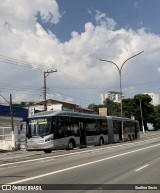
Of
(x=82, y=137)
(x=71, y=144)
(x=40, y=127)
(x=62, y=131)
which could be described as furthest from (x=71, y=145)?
(x=40, y=127)

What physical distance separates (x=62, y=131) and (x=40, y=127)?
5.86 ft

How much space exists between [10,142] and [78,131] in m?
18.1

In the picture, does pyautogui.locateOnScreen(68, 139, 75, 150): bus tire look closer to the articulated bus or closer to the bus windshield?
the articulated bus

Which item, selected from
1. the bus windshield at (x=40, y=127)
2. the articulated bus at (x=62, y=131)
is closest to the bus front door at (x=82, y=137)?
the articulated bus at (x=62, y=131)

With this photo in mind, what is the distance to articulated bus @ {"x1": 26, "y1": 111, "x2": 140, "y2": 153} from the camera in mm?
33781

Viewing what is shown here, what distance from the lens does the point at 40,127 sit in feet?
113

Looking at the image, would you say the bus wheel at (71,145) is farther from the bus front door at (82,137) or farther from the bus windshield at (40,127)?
the bus windshield at (40,127)

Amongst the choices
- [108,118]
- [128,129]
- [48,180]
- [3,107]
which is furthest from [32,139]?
[3,107]

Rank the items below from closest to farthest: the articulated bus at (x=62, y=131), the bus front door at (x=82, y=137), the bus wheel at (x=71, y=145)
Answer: the articulated bus at (x=62, y=131), the bus wheel at (x=71, y=145), the bus front door at (x=82, y=137)

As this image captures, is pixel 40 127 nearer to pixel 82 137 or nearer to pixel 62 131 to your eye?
pixel 62 131

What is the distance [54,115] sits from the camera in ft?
113

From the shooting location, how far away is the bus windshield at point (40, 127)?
3384 centimetres

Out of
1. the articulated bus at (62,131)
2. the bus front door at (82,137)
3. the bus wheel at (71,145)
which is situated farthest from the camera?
the bus front door at (82,137)

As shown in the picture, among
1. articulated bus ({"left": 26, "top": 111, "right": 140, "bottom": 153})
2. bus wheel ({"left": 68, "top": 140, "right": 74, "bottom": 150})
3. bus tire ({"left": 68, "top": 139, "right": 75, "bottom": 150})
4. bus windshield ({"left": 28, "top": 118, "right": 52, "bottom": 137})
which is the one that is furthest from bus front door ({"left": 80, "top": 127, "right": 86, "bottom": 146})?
bus windshield ({"left": 28, "top": 118, "right": 52, "bottom": 137})
